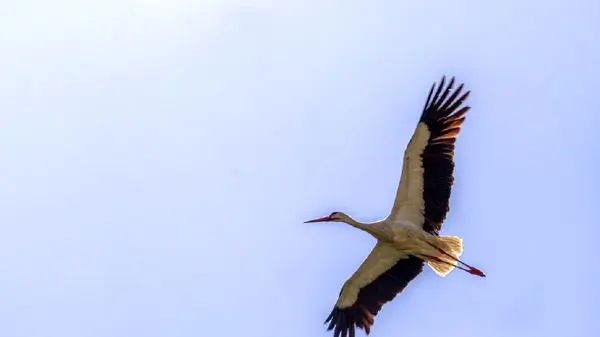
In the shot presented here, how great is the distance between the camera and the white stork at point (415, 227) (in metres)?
16.7

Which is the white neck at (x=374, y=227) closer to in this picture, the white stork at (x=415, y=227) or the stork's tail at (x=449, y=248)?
the white stork at (x=415, y=227)

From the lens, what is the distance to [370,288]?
17.8 metres

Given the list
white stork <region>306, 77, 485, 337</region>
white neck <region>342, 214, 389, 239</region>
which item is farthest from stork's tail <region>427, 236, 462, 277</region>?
white neck <region>342, 214, 389, 239</region>

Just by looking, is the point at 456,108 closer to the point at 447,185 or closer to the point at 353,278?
the point at 447,185

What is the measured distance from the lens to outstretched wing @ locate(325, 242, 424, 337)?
17656 mm

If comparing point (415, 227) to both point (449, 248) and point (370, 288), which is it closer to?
point (449, 248)

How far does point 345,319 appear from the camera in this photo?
1777 centimetres

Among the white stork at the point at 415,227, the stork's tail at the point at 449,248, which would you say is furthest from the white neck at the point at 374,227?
the stork's tail at the point at 449,248

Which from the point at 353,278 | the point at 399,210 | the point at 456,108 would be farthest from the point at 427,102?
the point at 353,278

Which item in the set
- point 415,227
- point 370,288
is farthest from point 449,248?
point 370,288

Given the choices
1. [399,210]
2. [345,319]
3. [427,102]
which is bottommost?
[345,319]

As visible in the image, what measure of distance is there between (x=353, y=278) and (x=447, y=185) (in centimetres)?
198

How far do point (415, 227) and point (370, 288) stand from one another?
1359 mm

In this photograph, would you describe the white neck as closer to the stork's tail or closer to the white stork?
the white stork
